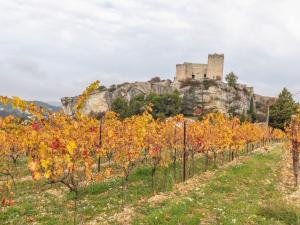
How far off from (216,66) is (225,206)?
296ft

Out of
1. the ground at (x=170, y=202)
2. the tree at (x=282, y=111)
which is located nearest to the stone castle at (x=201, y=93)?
the tree at (x=282, y=111)

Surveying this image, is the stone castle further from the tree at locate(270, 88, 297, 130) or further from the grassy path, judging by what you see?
the grassy path

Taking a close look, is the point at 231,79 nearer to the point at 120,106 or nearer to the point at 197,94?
the point at 197,94

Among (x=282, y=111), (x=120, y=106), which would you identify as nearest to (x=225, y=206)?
(x=282, y=111)

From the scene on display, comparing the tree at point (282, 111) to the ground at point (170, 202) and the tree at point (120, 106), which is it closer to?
the tree at point (120, 106)

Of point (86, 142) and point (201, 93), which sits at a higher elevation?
point (201, 93)

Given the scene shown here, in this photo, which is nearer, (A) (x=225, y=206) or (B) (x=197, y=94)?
(A) (x=225, y=206)

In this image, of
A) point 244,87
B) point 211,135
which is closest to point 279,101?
point 244,87

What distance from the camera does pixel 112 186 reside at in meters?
17.7

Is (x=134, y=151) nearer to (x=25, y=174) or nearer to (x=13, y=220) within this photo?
(x=13, y=220)

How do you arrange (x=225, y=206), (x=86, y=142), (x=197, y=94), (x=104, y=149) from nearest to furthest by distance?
(x=86, y=142) → (x=225, y=206) → (x=104, y=149) → (x=197, y=94)

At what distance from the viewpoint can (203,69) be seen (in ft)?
340

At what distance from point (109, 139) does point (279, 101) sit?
189 ft

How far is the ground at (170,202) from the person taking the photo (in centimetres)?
1226
